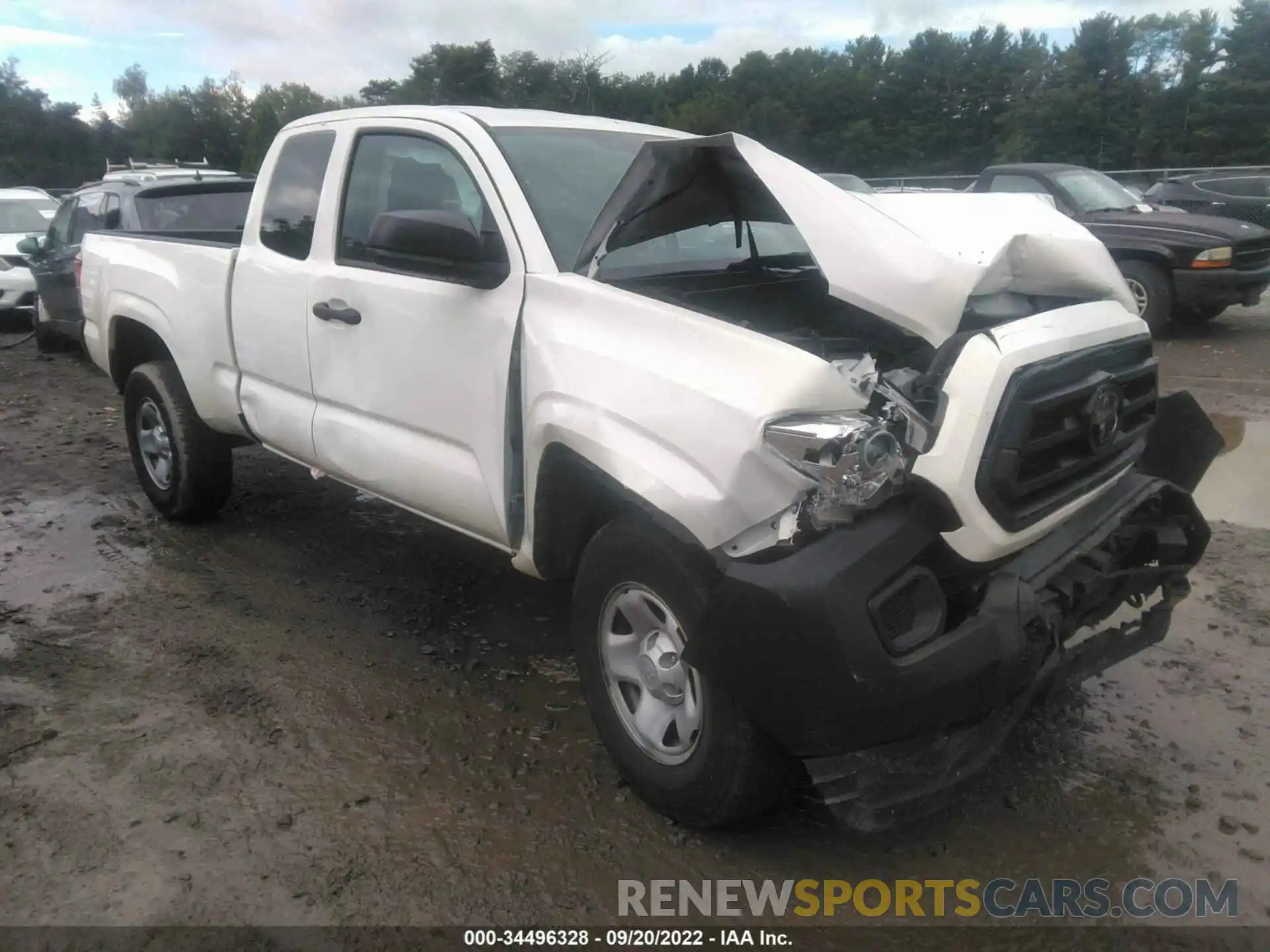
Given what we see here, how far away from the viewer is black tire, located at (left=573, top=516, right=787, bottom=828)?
8.80 feet

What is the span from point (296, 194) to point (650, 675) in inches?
109

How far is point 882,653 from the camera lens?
2387 mm

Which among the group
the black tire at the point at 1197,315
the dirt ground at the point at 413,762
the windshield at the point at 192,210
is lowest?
the black tire at the point at 1197,315

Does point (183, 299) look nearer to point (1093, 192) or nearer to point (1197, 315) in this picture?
point (1197, 315)

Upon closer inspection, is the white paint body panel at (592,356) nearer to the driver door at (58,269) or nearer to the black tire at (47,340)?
the driver door at (58,269)

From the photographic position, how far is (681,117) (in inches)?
2012

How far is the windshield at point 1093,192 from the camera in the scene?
11.2 meters

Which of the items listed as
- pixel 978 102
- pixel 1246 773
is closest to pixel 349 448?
pixel 1246 773

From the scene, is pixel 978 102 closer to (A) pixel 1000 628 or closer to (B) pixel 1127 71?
(B) pixel 1127 71

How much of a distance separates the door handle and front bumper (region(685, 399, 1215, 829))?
2.03m

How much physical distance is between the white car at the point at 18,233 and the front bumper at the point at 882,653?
12.3 m

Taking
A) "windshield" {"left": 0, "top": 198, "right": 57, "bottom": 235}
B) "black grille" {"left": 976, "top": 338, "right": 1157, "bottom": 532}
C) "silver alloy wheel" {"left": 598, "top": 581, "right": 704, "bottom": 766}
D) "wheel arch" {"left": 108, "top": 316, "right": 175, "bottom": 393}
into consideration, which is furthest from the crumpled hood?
"windshield" {"left": 0, "top": 198, "right": 57, "bottom": 235}

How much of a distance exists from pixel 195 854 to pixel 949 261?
2.64 meters

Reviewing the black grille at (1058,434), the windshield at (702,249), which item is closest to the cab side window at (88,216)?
the windshield at (702,249)
